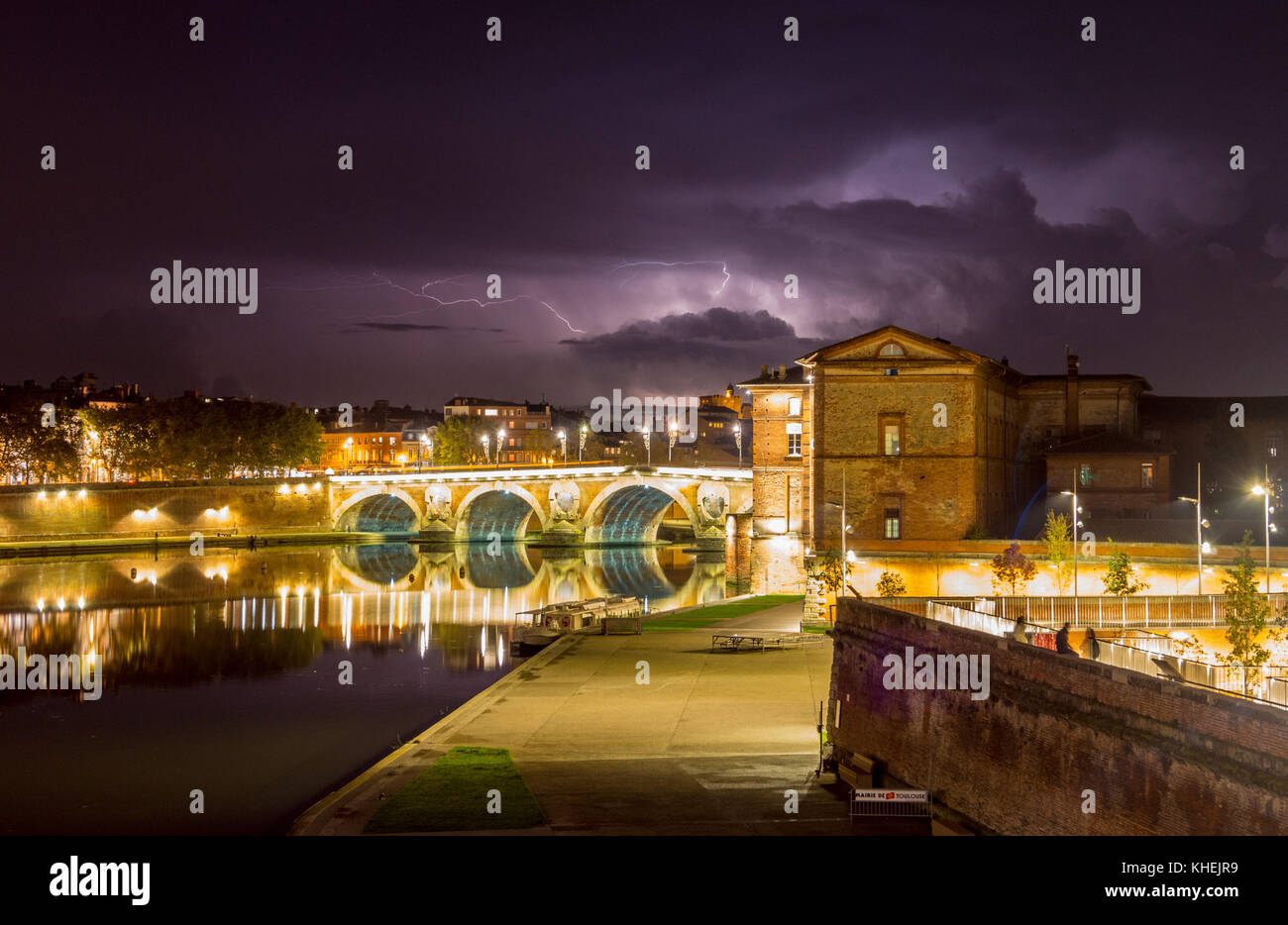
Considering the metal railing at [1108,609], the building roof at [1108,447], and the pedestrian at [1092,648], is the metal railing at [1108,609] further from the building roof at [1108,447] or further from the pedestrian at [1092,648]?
the building roof at [1108,447]

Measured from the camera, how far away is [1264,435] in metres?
76.3

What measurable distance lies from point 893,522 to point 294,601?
33871mm

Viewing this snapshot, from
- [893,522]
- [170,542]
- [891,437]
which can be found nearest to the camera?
[893,522]

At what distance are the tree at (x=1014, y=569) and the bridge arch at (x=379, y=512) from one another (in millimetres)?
87063

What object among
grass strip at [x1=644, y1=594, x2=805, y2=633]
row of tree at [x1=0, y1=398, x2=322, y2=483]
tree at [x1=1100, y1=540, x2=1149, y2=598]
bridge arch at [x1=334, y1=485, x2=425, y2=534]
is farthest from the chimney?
row of tree at [x1=0, y1=398, x2=322, y2=483]

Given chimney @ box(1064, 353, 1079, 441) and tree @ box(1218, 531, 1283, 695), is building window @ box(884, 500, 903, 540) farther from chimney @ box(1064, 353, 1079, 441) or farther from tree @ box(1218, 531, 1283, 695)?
tree @ box(1218, 531, 1283, 695)

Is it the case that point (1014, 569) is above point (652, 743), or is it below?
above

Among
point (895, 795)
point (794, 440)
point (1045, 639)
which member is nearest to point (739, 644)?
point (1045, 639)

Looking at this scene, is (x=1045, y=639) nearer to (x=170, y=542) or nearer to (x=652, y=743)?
(x=652, y=743)

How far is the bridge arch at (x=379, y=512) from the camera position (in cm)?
12625

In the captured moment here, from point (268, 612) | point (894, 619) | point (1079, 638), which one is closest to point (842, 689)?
point (894, 619)

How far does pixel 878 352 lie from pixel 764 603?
40.1 feet

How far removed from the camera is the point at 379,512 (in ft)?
441
